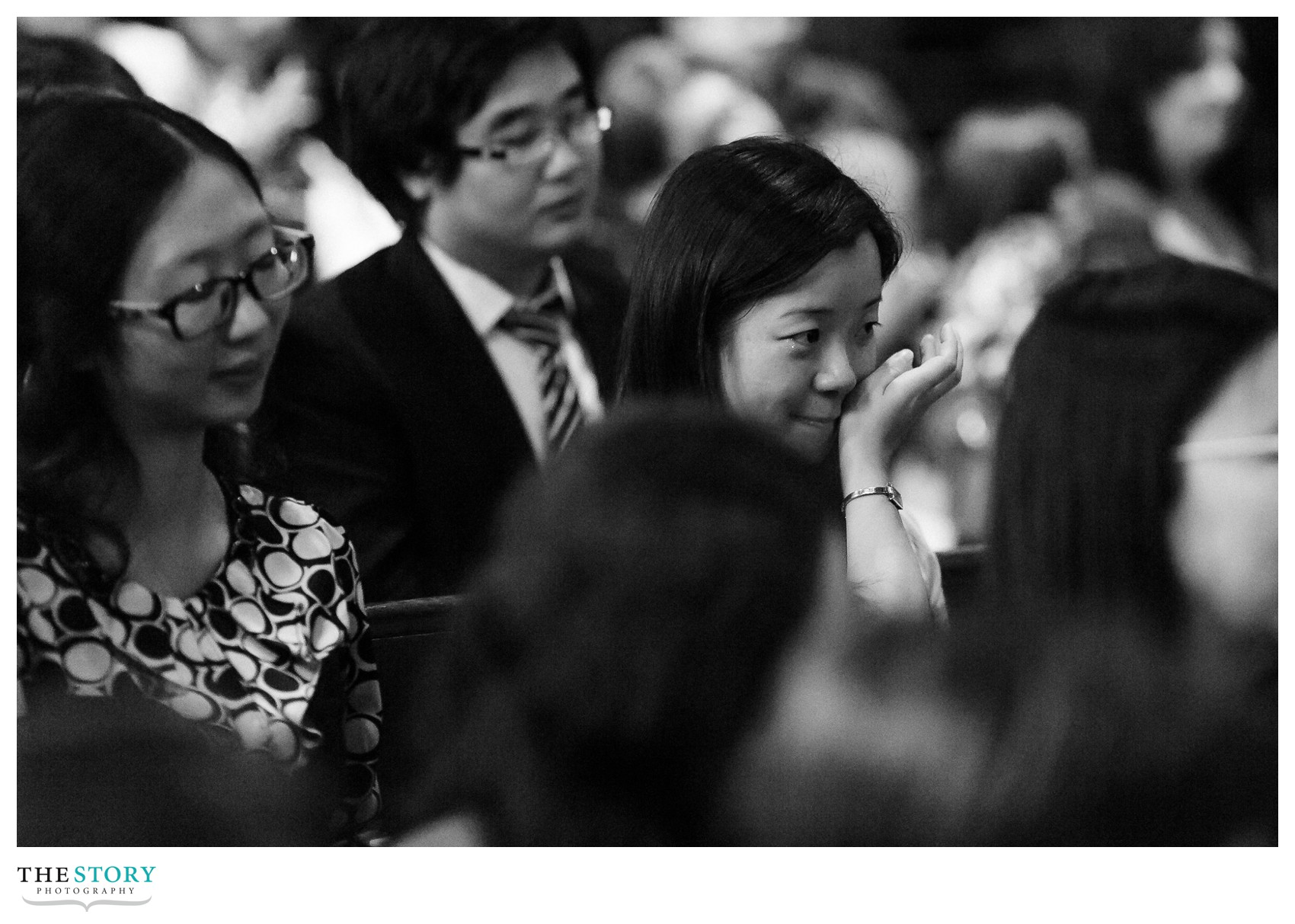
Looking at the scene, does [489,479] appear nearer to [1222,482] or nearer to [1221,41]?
[1222,482]

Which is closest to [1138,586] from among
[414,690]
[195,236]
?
[414,690]

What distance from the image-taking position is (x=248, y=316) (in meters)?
1.54

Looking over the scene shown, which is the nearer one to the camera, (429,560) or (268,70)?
(429,560)

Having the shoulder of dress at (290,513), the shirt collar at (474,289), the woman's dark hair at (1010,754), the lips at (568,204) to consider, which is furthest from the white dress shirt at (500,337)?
the woman's dark hair at (1010,754)

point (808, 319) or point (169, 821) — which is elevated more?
point (808, 319)

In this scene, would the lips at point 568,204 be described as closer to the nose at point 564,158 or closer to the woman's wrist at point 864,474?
the nose at point 564,158

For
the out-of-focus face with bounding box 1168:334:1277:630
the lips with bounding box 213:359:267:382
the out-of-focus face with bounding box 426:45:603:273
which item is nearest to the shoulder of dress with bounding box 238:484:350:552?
the lips with bounding box 213:359:267:382

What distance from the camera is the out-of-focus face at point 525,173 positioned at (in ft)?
6.42

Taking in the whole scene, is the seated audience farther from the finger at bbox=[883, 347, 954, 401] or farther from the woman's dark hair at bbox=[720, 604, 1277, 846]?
the woman's dark hair at bbox=[720, 604, 1277, 846]

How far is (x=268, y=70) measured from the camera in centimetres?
211

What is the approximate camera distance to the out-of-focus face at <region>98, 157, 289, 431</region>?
4.84ft

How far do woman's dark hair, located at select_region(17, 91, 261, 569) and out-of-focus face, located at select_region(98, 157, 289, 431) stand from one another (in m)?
0.01
